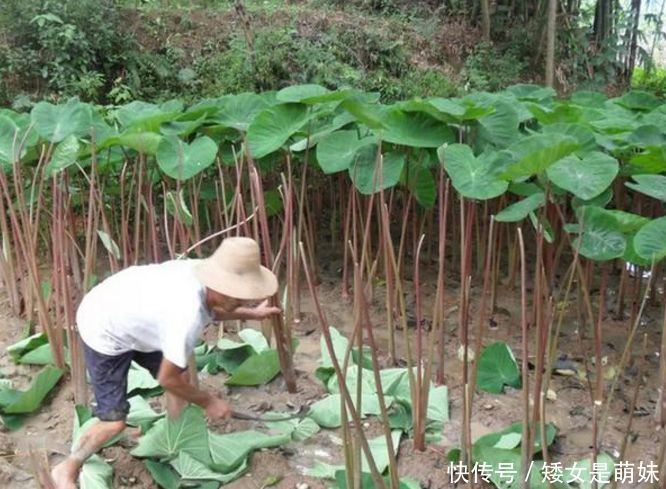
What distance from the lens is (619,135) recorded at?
283 centimetres

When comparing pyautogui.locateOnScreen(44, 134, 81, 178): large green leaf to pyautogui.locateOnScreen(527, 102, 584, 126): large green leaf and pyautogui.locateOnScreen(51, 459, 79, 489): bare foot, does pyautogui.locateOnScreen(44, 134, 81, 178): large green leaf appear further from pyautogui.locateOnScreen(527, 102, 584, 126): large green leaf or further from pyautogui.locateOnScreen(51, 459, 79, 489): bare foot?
pyautogui.locateOnScreen(527, 102, 584, 126): large green leaf

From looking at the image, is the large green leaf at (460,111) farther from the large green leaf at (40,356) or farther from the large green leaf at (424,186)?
the large green leaf at (40,356)

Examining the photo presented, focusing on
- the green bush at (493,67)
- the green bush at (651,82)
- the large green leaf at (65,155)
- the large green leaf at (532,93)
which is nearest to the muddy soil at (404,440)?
the large green leaf at (65,155)

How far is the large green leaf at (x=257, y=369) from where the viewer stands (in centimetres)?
252

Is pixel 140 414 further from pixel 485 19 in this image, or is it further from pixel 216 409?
pixel 485 19

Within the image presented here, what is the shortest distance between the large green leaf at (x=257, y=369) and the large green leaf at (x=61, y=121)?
119 cm

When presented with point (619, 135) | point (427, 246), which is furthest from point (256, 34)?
point (619, 135)

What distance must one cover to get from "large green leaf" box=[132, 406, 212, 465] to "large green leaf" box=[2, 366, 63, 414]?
484 mm

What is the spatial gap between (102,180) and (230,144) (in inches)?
23.9

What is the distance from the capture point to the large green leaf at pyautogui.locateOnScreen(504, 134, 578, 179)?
205 centimetres

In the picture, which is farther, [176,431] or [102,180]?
[102,180]

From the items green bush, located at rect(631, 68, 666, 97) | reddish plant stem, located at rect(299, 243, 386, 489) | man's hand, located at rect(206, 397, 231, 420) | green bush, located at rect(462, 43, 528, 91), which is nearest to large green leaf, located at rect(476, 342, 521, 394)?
reddish plant stem, located at rect(299, 243, 386, 489)

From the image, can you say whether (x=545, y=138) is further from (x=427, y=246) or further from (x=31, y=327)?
(x=31, y=327)

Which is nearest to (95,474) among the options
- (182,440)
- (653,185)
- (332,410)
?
(182,440)
